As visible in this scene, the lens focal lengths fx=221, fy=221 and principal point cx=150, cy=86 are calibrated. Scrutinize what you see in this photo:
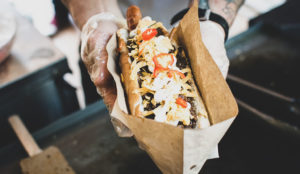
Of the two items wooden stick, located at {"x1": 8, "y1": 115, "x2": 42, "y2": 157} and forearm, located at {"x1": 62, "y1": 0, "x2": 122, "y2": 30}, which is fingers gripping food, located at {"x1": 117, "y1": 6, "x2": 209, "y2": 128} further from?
wooden stick, located at {"x1": 8, "y1": 115, "x2": 42, "y2": 157}

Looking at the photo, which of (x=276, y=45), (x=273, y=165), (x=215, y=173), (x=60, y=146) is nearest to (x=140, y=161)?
(x=215, y=173)

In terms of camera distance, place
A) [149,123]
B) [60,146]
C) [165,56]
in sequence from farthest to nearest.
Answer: [60,146] → [165,56] → [149,123]

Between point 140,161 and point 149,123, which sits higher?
point 149,123

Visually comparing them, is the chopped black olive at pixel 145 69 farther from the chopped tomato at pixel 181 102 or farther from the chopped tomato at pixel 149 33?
the chopped tomato at pixel 181 102

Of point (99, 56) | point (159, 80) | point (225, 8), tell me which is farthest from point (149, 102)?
point (225, 8)

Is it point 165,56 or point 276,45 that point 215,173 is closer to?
point 165,56

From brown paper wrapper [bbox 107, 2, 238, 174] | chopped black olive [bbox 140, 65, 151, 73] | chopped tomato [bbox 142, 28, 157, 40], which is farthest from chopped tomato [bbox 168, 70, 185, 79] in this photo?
chopped tomato [bbox 142, 28, 157, 40]

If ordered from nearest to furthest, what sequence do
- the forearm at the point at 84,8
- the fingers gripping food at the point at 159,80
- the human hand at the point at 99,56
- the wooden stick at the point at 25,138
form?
the fingers gripping food at the point at 159,80, the human hand at the point at 99,56, the wooden stick at the point at 25,138, the forearm at the point at 84,8

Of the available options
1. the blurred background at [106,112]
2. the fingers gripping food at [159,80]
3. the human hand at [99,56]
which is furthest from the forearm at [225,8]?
the human hand at [99,56]
